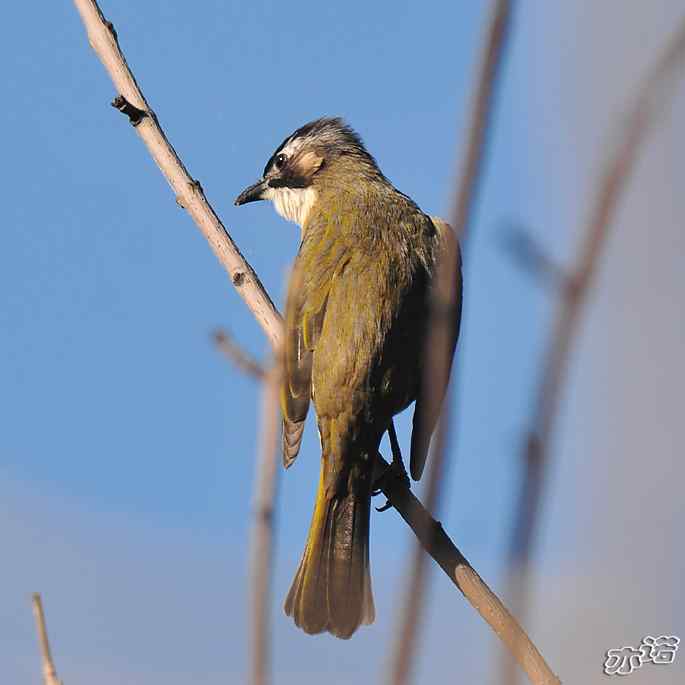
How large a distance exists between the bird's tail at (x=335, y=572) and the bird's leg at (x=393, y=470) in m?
0.14

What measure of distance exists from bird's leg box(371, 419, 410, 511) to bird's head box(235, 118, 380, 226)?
1587 millimetres

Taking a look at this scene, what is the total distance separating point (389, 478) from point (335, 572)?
56 cm

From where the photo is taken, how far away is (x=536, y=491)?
1.09m

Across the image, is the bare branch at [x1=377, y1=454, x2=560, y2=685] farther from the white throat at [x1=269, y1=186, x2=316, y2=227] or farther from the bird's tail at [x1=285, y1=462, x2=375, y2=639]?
the white throat at [x1=269, y1=186, x2=316, y2=227]

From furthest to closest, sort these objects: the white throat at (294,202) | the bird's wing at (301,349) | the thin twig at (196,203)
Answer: the white throat at (294,202), the bird's wing at (301,349), the thin twig at (196,203)

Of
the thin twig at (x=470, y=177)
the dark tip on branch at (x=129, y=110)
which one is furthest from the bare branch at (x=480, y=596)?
the dark tip on branch at (x=129, y=110)

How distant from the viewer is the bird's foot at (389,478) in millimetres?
4754

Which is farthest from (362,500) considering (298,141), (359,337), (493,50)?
(493,50)

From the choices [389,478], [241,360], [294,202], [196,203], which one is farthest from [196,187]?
[241,360]

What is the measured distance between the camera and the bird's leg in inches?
188

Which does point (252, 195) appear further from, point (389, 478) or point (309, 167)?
point (389, 478)

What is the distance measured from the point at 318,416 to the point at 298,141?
284 centimetres

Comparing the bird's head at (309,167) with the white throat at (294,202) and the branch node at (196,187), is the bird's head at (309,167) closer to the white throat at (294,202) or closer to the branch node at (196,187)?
the white throat at (294,202)

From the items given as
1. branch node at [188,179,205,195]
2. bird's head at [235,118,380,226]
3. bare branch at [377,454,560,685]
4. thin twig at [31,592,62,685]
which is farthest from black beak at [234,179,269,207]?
thin twig at [31,592,62,685]
